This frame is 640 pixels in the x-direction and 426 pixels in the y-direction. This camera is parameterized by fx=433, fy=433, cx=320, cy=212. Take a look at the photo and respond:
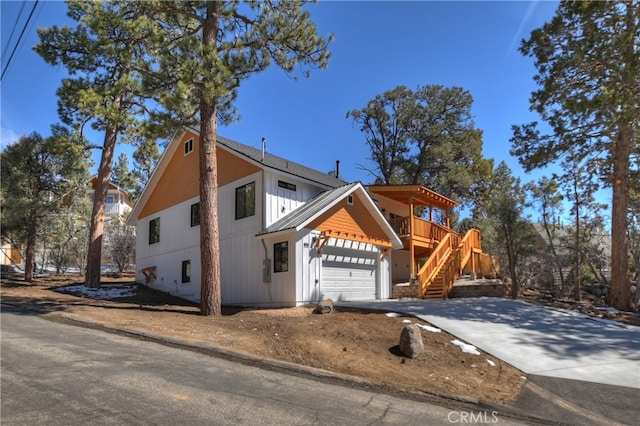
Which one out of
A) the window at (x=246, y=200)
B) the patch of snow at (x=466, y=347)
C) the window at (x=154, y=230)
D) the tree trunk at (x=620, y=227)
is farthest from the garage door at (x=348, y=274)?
the window at (x=154, y=230)

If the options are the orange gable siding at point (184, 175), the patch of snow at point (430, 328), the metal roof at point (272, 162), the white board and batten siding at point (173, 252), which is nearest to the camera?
the patch of snow at point (430, 328)

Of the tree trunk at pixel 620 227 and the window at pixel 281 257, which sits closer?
the tree trunk at pixel 620 227

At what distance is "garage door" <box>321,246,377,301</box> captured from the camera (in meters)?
15.6

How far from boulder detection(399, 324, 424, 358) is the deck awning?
474 inches

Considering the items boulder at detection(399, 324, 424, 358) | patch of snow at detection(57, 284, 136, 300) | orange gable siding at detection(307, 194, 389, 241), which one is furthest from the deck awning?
boulder at detection(399, 324, 424, 358)

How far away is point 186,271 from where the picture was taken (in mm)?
18938

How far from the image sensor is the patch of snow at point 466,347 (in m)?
8.35

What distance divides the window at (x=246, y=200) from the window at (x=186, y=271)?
391 cm

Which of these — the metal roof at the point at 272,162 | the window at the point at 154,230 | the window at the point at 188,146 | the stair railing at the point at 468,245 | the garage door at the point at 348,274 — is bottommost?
the garage door at the point at 348,274

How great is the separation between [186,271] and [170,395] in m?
14.3

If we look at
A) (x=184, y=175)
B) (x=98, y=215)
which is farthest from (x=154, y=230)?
(x=184, y=175)

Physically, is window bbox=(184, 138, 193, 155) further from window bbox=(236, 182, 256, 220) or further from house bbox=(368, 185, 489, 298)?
house bbox=(368, 185, 489, 298)

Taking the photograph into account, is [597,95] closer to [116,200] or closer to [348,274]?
[348,274]

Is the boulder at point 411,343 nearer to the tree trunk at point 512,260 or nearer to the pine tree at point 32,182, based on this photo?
the tree trunk at point 512,260
